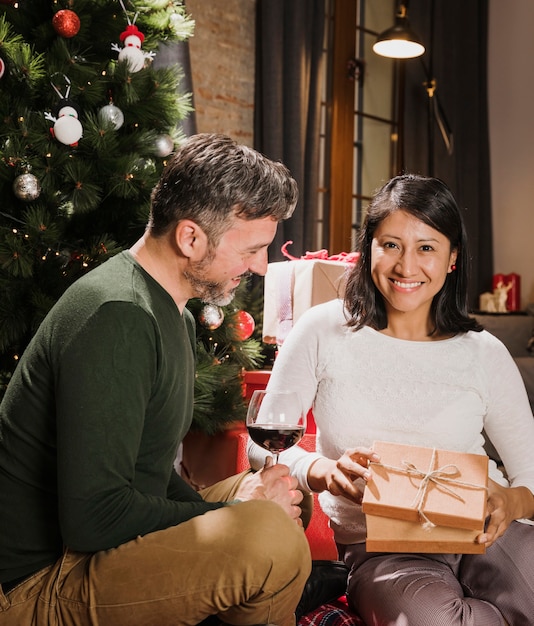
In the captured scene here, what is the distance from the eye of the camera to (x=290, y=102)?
13.3ft

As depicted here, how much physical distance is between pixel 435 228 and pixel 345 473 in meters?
0.58

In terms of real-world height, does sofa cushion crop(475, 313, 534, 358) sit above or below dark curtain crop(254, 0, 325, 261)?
below

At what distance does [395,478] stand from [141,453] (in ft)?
1.48

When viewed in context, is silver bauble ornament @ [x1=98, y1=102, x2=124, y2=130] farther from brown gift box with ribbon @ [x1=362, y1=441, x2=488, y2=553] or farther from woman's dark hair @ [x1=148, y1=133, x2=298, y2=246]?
brown gift box with ribbon @ [x1=362, y1=441, x2=488, y2=553]

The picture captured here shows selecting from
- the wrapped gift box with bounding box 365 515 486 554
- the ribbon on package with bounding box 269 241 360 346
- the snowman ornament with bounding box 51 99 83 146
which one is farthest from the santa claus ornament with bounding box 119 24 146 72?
the wrapped gift box with bounding box 365 515 486 554

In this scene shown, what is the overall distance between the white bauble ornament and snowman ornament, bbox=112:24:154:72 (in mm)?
266

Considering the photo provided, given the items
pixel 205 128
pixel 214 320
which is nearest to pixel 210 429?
pixel 214 320

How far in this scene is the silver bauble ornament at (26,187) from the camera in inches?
85.3

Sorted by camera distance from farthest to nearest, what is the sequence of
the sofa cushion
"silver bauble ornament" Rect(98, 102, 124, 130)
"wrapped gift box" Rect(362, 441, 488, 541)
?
the sofa cushion
"silver bauble ornament" Rect(98, 102, 124, 130)
"wrapped gift box" Rect(362, 441, 488, 541)

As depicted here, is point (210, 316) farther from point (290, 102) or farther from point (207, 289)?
point (290, 102)

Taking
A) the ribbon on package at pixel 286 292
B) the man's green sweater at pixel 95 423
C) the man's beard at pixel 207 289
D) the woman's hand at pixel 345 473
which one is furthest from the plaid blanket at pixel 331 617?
the ribbon on package at pixel 286 292

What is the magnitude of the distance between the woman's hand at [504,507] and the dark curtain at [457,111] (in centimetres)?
380

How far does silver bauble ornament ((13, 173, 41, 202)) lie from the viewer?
2166mm

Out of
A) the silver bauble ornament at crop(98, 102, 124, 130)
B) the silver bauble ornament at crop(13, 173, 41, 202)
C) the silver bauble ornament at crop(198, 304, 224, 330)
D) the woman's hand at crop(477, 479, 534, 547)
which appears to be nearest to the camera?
the woman's hand at crop(477, 479, 534, 547)
